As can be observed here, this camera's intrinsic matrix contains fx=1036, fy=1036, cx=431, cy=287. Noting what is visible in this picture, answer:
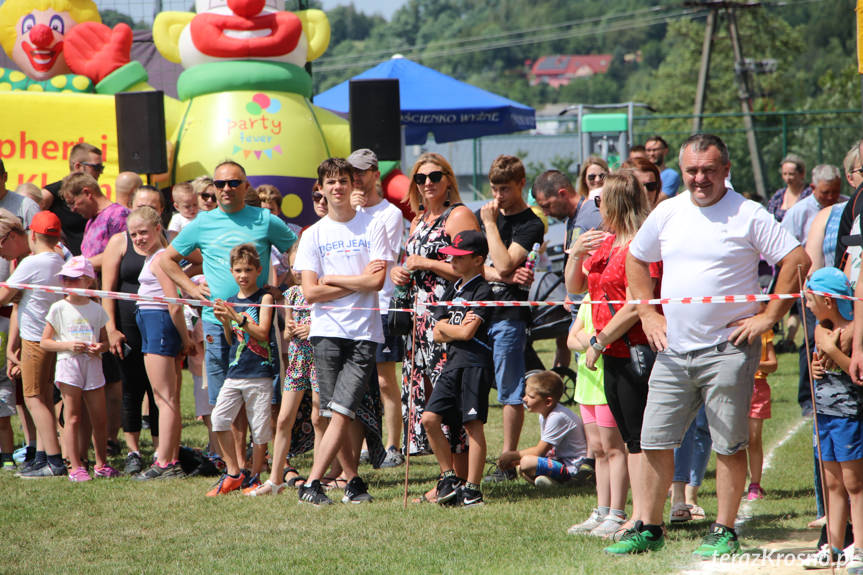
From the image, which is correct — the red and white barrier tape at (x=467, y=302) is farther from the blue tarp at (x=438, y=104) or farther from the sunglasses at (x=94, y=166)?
the blue tarp at (x=438, y=104)

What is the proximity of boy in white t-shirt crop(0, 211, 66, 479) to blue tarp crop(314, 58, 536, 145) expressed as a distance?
8889mm

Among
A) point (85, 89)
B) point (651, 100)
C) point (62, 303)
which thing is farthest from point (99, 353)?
point (651, 100)

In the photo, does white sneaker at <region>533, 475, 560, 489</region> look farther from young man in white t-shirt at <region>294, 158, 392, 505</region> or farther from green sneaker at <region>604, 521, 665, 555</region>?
green sneaker at <region>604, 521, 665, 555</region>

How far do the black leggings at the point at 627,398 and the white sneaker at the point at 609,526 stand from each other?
42cm

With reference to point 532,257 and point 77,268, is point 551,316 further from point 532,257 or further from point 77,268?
point 77,268

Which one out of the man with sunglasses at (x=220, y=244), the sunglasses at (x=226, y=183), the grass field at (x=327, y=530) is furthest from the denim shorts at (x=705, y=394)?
the sunglasses at (x=226, y=183)

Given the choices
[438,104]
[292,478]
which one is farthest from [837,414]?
[438,104]

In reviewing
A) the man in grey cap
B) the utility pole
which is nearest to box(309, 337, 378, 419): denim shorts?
the man in grey cap

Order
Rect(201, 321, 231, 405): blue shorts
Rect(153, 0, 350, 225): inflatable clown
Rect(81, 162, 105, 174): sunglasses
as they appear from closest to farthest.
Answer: Rect(201, 321, 231, 405): blue shorts → Rect(81, 162, 105, 174): sunglasses → Rect(153, 0, 350, 225): inflatable clown

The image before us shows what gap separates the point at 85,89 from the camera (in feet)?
38.6

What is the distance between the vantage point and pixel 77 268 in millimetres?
6930

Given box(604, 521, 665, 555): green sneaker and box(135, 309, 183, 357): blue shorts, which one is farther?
box(135, 309, 183, 357): blue shorts

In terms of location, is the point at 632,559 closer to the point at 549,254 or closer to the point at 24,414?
the point at 24,414

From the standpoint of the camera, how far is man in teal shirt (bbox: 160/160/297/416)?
258 inches
